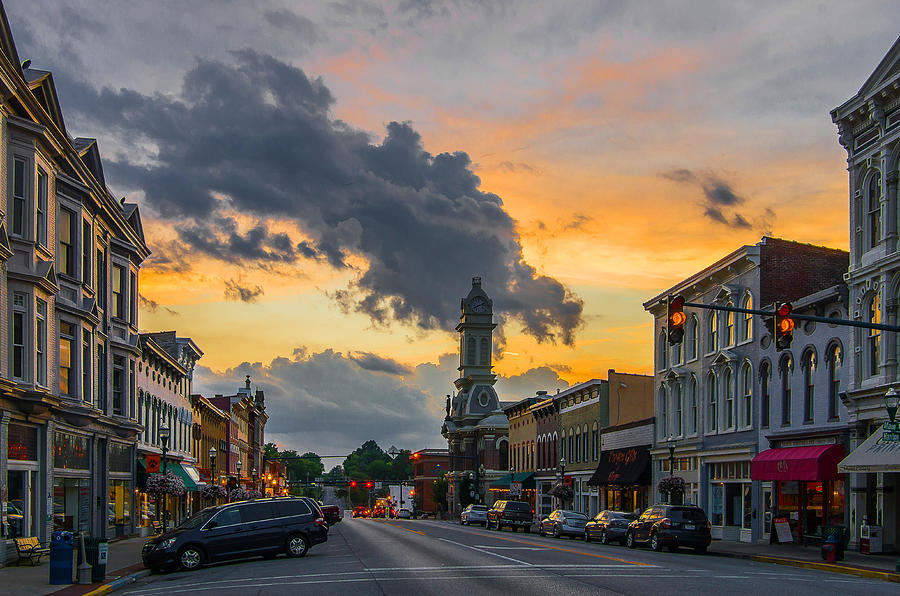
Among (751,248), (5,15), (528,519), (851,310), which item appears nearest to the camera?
(5,15)

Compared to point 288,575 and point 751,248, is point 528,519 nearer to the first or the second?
point 751,248

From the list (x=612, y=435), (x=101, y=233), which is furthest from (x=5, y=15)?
(x=612, y=435)

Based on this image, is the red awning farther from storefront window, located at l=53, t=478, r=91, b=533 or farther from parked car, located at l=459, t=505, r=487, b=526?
parked car, located at l=459, t=505, r=487, b=526

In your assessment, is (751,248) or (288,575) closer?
(288,575)

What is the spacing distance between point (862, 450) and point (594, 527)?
14364 millimetres

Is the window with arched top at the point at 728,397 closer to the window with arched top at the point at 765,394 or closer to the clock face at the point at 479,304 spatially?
the window with arched top at the point at 765,394

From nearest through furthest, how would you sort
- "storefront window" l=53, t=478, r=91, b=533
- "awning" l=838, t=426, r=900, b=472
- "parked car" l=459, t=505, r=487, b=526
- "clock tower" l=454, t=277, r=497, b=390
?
"awning" l=838, t=426, r=900, b=472, "storefront window" l=53, t=478, r=91, b=533, "parked car" l=459, t=505, r=487, b=526, "clock tower" l=454, t=277, r=497, b=390

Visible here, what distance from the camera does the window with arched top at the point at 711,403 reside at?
48594mm

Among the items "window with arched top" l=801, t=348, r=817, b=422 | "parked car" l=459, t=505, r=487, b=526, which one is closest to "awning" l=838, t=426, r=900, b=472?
"window with arched top" l=801, t=348, r=817, b=422

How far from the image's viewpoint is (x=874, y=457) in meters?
32.0

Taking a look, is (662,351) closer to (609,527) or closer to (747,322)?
(747,322)

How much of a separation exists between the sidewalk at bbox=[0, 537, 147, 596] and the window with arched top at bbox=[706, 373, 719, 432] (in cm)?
2646

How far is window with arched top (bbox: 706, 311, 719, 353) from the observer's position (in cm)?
4844

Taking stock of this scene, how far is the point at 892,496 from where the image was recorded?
33.4m
